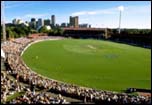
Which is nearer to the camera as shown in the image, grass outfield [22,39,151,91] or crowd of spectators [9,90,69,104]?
crowd of spectators [9,90,69,104]

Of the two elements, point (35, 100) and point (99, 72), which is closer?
point (35, 100)

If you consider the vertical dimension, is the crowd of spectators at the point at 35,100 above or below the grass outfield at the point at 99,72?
above

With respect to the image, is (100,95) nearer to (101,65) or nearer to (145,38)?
(101,65)

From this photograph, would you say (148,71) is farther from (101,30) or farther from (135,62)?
(101,30)

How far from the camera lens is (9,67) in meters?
46.6

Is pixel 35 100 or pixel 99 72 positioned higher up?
pixel 35 100

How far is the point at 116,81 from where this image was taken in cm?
4366

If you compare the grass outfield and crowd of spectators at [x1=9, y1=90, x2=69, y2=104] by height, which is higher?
crowd of spectators at [x1=9, y1=90, x2=69, y2=104]

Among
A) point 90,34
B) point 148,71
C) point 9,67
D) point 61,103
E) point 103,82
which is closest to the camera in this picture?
point 61,103

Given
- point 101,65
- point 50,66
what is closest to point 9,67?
point 50,66

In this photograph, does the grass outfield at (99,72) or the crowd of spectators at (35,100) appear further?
the grass outfield at (99,72)

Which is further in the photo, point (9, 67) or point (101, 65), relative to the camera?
point (101, 65)

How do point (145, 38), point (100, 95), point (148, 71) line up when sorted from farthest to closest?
point (145, 38), point (148, 71), point (100, 95)

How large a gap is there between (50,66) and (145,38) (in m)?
58.4
